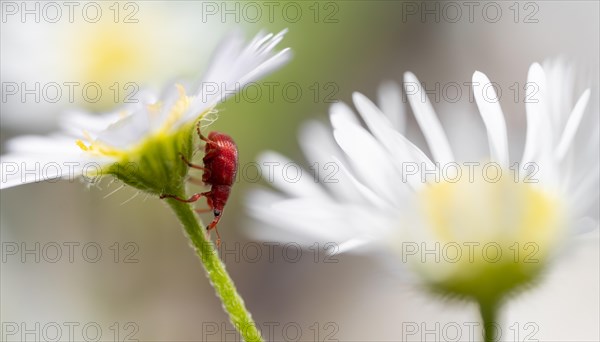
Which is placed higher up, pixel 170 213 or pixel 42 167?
pixel 170 213

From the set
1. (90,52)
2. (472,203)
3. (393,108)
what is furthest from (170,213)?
(472,203)

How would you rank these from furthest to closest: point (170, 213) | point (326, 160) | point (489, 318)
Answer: point (170, 213)
point (326, 160)
point (489, 318)

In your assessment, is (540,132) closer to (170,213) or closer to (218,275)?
(218,275)

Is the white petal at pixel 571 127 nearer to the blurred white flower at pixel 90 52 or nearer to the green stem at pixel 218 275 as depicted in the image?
the green stem at pixel 218 275

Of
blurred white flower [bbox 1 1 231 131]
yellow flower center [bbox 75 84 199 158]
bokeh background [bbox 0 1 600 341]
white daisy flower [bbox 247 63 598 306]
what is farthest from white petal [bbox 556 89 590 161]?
blurred white flower [bbox 1 1 231 131]

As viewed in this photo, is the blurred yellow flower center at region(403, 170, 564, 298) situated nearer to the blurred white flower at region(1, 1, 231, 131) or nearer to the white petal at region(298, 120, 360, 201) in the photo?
the white petal at region(298, 120, 360, 201)

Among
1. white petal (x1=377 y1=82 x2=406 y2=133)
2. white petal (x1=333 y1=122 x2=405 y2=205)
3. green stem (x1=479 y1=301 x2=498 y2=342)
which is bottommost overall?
green stem (x1=479 y1=301 x2=498 y2=342)
